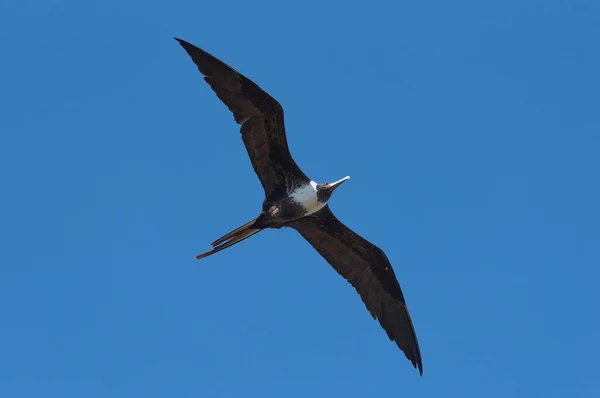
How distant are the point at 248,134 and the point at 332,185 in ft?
6.22

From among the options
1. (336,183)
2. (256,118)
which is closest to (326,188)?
(336,183)

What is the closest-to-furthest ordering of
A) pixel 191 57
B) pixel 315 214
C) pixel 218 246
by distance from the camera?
pixel 191 57
pixel 218 246
pixel 315 214

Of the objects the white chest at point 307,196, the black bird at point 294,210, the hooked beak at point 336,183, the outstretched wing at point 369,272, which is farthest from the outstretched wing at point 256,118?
the outstretched wing at point 369,272

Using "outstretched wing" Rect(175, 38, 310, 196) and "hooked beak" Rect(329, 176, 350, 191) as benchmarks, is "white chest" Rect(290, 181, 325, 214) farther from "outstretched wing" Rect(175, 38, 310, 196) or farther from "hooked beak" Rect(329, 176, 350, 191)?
"hooked beak" Rect(329, 176, 350, 191)

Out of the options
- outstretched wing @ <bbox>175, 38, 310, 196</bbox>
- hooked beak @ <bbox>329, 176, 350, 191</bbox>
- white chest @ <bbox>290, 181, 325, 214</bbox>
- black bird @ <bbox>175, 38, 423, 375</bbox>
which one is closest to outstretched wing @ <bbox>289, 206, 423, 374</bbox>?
black bird @ <bbox>175, 38, 423, 375</bbox>

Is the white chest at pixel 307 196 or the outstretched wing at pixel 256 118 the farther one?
the white chest at pixel 307 196

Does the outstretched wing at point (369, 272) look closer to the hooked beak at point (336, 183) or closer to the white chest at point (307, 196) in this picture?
the white chest at point (307, 196)

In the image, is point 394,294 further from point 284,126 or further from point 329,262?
point 284,126

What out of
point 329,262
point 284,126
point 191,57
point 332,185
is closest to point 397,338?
point 329,262

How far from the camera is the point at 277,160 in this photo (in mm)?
16141

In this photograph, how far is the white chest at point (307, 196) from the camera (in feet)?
53.4

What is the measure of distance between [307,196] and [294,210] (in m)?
0.35

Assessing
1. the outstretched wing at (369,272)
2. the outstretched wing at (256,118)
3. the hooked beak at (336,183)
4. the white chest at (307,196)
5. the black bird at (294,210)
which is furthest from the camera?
the outstretched wing at (369,272)

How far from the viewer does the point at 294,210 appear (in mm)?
16359
